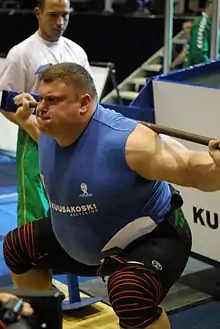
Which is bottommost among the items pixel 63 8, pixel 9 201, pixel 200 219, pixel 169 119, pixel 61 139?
pixel 9 201

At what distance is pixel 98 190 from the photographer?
7.72ft

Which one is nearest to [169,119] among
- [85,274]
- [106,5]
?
[85,274]

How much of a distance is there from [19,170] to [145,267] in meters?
1.24

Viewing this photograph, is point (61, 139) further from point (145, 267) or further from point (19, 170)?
point (19, 170)

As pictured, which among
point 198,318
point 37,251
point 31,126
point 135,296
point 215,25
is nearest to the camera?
point 135,296

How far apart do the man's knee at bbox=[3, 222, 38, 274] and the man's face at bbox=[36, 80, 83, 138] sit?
48 cm

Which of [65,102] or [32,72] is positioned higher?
[65,102]

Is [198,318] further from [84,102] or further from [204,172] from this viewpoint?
[84,102]

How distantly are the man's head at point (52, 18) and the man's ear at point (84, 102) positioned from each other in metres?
1.10

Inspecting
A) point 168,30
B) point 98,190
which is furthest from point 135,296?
point 168,30

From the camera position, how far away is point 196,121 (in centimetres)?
327

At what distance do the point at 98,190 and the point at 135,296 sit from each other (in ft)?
1.27

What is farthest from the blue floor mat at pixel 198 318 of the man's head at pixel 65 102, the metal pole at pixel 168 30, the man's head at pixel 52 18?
the metal pole at pixel 168 30

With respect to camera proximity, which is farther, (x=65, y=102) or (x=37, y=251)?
(x=37, y=251)
